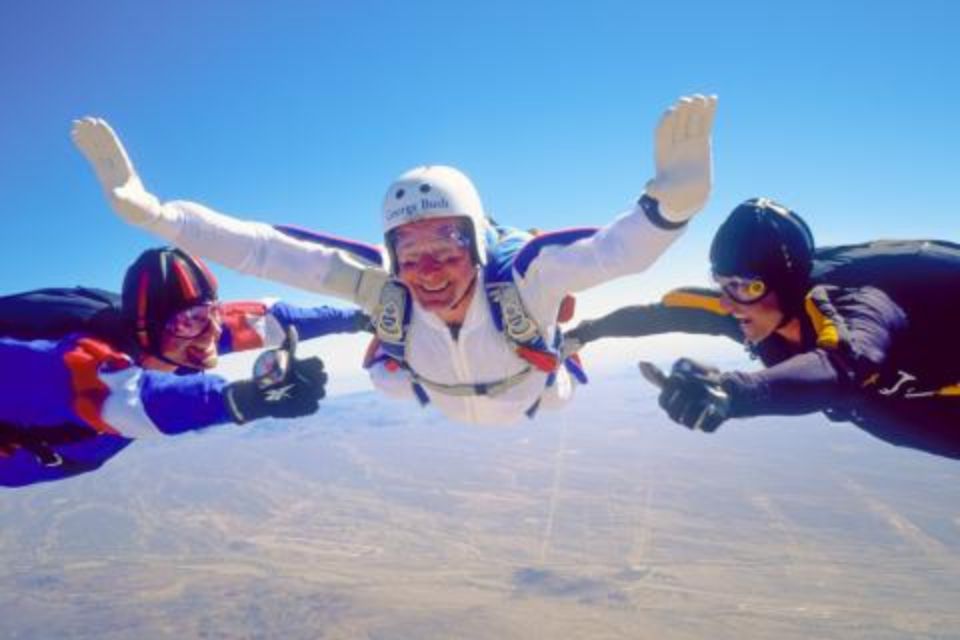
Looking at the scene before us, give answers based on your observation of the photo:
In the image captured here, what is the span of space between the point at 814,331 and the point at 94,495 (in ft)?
738

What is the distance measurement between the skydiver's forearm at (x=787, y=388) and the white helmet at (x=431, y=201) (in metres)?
2.20

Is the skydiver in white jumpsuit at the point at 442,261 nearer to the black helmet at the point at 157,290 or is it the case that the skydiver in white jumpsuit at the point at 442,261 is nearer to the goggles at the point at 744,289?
the goggles at the point at 744,289

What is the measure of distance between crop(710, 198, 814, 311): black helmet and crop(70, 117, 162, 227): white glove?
3582 mm

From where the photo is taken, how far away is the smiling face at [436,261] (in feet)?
12.3

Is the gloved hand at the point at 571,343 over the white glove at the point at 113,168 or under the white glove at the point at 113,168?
under

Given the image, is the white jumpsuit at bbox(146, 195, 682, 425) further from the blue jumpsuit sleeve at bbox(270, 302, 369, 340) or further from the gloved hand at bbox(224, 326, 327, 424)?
the gloved hand at bbox(224, 326, 327, 424)

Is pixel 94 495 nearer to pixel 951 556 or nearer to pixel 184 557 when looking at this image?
pixel 184 557

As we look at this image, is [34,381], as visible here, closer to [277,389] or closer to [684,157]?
[277,389]

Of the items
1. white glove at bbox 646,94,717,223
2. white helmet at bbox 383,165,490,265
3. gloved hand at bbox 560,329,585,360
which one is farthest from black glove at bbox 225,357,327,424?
gloved hand at bbox 560,329,585,360

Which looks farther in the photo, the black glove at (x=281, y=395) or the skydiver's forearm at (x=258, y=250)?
the skydiver's forearm at (x=258, y=250)

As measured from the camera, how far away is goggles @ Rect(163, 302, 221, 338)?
428 cm

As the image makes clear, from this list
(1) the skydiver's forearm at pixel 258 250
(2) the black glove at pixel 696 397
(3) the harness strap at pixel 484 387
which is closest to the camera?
(2) the black glove at pixel 696 397

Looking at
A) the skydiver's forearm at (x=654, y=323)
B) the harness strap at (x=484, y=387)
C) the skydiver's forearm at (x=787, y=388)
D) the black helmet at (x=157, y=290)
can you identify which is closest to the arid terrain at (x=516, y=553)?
the skydiver's forearm at (x=654, y=323)

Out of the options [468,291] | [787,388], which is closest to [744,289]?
[787,388]
